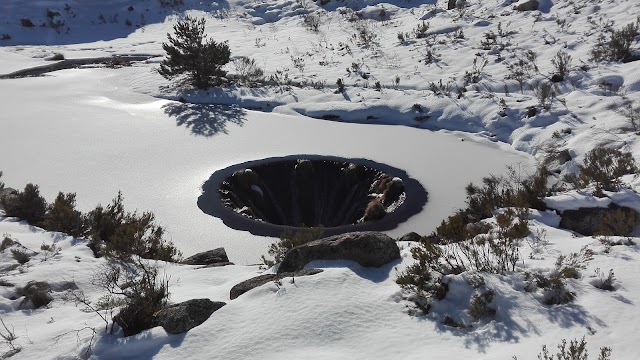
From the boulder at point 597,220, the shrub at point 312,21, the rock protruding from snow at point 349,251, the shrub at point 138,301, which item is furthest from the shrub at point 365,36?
the shrub at point 138,301

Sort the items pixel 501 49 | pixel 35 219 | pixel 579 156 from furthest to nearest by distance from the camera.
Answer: pixel 501 49, pixel 579 156, pixel 35 219

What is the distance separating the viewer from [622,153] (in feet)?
32.0

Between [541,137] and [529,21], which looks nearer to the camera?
[541,137]

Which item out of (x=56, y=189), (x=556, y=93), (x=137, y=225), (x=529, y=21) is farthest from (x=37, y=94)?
(x=529, y=21)

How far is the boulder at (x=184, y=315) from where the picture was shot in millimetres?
4699

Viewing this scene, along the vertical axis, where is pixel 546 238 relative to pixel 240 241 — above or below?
above

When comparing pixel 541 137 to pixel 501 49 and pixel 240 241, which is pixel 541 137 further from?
pixel 240 241

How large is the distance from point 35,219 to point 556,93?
12.8m

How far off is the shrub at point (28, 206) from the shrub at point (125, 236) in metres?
0.88

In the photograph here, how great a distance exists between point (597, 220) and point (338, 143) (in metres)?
6.82

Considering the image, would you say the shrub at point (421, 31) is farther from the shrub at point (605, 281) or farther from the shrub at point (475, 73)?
the shrub at point (605, 281)

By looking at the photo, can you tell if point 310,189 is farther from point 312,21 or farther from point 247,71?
point 312,21

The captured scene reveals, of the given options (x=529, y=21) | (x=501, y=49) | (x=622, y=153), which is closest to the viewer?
(x=622, y=153)

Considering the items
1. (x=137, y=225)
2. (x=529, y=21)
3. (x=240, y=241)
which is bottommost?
(x=240, y=241)
